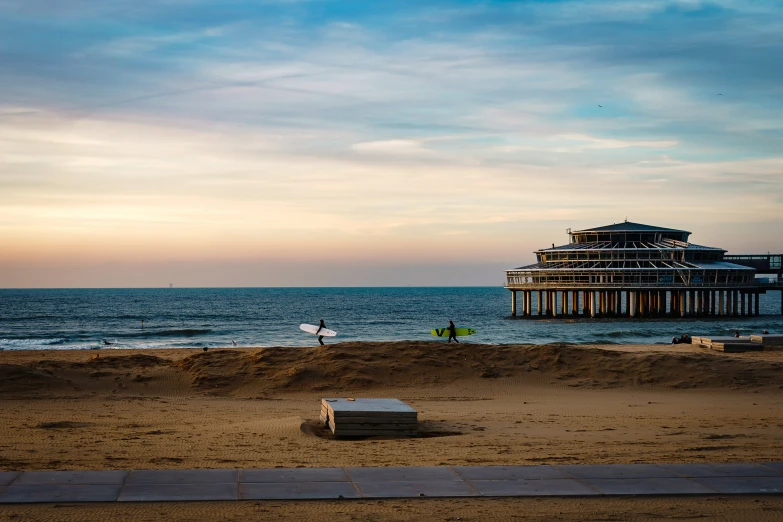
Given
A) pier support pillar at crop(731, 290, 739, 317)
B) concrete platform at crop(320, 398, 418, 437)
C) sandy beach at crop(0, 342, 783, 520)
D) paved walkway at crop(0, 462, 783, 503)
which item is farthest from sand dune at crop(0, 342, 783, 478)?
pier support pillar at crop(731, 290, 739, 317)

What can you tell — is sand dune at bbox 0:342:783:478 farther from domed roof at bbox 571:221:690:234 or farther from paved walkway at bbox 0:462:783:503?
domed roof at bbox 571:221:690:234

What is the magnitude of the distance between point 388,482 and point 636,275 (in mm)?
73213

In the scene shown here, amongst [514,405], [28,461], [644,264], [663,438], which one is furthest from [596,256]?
[28,461]

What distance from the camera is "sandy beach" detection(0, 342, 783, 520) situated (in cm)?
1157

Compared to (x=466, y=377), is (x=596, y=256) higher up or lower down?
higher up

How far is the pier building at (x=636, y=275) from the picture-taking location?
79.4m

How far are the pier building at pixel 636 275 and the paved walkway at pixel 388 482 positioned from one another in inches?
2603

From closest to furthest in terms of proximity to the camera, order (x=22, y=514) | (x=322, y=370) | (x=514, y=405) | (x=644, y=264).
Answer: (x=22, y=514) < (x=514, y=405) < (x=322, y=370) < (x=644, y=264)

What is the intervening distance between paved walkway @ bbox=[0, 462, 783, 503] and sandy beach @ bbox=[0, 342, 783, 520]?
1.21ft

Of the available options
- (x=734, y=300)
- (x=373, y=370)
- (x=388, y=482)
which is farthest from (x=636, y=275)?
(x=388, y=482)

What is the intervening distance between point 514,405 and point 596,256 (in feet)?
220

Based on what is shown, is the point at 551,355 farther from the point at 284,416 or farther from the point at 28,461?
the point at 28,461

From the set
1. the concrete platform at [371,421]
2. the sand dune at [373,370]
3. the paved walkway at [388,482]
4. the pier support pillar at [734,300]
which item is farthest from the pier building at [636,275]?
the paved walkway at [388,482]

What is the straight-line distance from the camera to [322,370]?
25.7 metres
